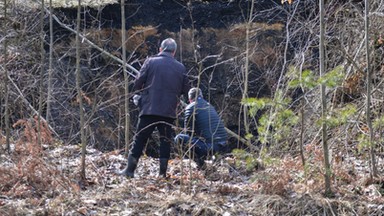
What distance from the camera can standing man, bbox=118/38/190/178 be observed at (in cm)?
973

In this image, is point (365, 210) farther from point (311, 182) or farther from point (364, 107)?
point (364, 107)

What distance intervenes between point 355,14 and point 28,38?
5.78 metres

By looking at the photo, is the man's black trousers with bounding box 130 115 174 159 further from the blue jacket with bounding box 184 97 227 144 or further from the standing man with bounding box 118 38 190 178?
the blue jacket with bounding box 184 97 227 144

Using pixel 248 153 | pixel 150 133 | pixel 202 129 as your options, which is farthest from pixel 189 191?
pixel 202 129

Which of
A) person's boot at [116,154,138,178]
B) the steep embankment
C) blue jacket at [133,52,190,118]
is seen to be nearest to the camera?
blue jacket at [133,52,190,118]

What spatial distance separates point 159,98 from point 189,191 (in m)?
1.34

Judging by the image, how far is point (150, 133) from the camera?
985 centimetres

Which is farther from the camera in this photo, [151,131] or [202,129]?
[202,129]

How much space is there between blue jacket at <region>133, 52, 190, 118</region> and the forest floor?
0.92m

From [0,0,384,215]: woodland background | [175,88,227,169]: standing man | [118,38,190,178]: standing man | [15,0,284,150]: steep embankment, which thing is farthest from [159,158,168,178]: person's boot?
[15,0,284,150]: steep embankment

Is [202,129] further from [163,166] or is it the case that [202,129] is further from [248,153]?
[248,153]

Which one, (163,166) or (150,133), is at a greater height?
(150,133)

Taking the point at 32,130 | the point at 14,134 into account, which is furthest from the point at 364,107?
the point at 14,134

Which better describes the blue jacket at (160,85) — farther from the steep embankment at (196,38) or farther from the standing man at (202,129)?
the steep embankment at (196,38)
